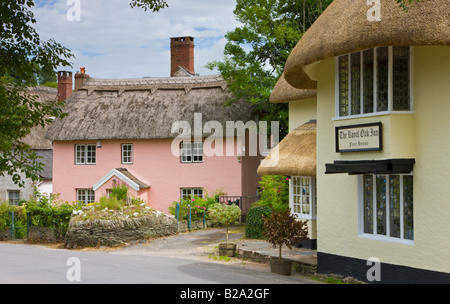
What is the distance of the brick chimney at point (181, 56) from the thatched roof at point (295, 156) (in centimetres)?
1864

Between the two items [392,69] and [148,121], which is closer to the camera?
[392,69]

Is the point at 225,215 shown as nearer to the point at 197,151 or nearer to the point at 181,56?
the point at 197,151

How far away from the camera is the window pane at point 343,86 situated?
538 inches

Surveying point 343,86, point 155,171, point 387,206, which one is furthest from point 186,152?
point 387,206

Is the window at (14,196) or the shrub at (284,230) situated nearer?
the shrub at (284,230)

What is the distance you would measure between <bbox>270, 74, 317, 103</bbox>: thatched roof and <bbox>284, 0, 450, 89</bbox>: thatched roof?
5414 millimetres

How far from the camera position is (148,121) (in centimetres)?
3075

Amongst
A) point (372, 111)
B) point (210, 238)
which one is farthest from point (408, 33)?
point (210, 238)

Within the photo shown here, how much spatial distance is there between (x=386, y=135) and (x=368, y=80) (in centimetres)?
146

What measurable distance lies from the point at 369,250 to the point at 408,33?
5.04 m

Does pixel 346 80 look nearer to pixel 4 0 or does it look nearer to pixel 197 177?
pixel 4 0

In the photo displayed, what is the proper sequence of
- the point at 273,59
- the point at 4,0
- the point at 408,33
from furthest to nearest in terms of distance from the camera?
the point at 273,59 → the point at 4,0 → the point at 408,33

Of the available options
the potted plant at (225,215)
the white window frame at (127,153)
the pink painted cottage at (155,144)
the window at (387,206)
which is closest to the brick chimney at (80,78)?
the pink painted cottage at (155,144)

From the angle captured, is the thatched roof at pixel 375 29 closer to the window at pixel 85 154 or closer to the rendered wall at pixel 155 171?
the rendered wall at pixel 155 171
